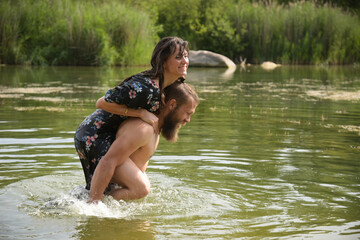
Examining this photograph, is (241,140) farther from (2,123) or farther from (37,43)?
(37,43)

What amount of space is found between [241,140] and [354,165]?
1.63 m

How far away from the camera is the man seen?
4.22 m

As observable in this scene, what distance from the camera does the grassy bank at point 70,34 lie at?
2212cm

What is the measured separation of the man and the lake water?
0.14 metres

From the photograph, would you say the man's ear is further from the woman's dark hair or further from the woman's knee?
the woman's knee

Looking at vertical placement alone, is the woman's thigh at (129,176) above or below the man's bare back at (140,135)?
below

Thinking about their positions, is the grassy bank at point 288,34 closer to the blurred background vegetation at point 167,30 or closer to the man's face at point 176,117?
the blurred background vegetation at point 167,30

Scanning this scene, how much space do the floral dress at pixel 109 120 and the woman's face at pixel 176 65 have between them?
0.70 ft

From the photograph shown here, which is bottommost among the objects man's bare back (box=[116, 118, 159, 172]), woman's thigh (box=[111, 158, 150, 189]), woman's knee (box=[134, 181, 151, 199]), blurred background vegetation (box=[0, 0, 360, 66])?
woman's knee (box=[134, 181, 151, 199])

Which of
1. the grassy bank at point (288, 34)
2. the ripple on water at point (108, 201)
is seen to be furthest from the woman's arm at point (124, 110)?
the grassy bank at point (288, 34)

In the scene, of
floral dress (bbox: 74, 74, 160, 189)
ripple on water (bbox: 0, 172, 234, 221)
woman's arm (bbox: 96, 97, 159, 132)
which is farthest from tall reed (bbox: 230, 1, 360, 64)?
woman's arm (bbox: 96, 97, 159, 132)

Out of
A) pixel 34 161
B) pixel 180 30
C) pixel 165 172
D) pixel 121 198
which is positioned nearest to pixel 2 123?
pixel 34 161

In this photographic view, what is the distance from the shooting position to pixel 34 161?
609cm

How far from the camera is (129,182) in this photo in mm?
4375
